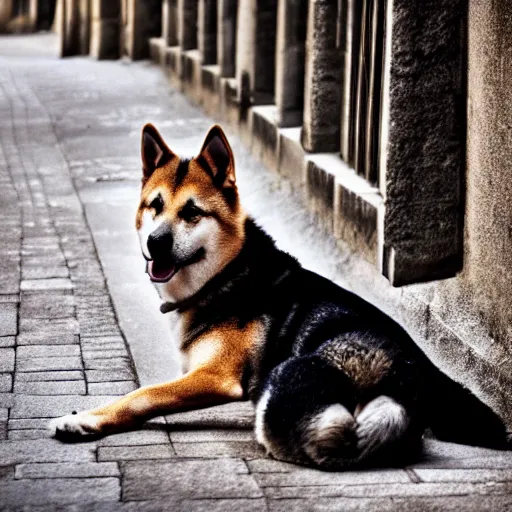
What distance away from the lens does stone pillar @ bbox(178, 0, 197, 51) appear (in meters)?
17.4

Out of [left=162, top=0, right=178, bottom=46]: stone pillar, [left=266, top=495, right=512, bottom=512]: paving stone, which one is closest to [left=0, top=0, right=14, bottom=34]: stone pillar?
[left=162, top=0, right=178, bottom=46]: stone pillar

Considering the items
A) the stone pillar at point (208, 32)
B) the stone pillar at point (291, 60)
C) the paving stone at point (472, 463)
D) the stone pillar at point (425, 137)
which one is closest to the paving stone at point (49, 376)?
the stone pillar at point (425, 137)

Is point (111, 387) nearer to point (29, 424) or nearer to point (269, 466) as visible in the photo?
point (29, 424)

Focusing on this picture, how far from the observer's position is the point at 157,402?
542cm

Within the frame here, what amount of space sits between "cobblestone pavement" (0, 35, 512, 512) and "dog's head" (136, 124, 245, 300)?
0.64 meters

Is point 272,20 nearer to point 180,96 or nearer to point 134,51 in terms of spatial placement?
point 180,96

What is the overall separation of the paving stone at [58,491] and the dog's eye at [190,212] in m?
1.37

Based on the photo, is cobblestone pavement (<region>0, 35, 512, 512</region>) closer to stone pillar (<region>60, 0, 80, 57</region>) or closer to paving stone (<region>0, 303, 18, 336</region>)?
paving stone (<region>0, 303, 18, 336</region>)

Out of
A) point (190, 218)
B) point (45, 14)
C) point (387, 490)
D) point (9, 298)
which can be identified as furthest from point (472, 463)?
point (45, 14)

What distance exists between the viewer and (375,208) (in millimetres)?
7934

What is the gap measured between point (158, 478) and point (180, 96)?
12.5 m

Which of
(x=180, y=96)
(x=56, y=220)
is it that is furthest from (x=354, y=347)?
(x=180, y=96)

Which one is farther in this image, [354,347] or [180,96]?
[180,96]

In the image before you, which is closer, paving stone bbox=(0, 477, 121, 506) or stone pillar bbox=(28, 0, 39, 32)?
paving stone bbox=(0, 477, 121, 506)
